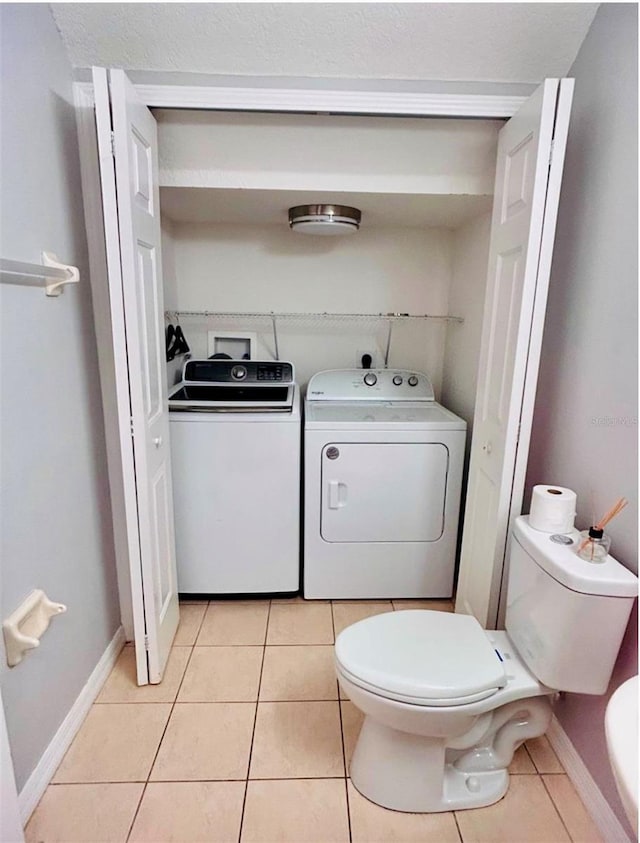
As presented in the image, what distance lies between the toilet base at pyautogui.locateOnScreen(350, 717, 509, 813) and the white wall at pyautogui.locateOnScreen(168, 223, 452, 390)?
184cm

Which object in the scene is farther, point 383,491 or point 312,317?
point 312,317

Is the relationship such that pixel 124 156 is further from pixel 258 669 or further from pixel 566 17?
pixel 258 669

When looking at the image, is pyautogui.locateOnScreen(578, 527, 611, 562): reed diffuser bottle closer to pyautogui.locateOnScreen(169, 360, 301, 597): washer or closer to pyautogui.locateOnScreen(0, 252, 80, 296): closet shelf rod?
pyautogui.locateOnScreen(169, 360, 301, 597): washer

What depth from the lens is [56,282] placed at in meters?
1.29

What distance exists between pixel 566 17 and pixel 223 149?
3.71ft

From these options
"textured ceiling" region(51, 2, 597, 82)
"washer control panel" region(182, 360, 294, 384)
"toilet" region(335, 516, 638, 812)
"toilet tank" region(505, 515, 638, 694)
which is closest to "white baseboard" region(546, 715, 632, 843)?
"toilet" region(335, 516, 638, 812)

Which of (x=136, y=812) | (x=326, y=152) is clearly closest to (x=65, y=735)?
(x=136, y=812)

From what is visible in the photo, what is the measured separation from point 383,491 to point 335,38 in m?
1.62

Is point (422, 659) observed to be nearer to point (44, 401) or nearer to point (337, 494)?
point (337, 494)

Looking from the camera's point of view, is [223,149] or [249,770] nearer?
[249,770]

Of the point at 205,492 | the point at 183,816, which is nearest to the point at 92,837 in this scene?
the point at 183,816

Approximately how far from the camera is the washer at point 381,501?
1966 millimetres

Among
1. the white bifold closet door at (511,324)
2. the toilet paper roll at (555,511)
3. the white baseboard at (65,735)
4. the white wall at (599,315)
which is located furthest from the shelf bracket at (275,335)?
the toilet paper roll at (555,511)

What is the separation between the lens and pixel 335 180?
1.69m
